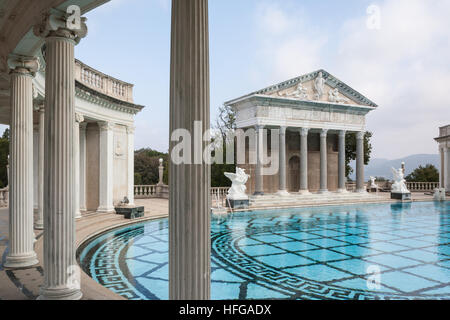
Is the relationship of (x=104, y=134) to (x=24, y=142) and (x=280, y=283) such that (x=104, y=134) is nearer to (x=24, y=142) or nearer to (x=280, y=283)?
(x=24, y=142)

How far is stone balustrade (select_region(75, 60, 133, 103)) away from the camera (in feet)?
47.9

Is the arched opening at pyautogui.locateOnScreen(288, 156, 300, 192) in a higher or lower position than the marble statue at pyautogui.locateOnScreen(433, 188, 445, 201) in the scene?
higher

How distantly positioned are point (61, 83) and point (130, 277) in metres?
4.74

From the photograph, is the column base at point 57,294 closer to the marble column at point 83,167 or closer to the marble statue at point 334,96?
the marble column at point 83,167

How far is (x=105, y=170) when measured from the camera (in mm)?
16406

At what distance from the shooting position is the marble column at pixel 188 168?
3.33m

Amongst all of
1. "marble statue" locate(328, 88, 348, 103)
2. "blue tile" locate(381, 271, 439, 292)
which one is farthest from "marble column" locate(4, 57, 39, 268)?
"marble statue" locate(328, 88, 348, 103)

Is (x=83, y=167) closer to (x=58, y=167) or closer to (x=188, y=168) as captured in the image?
(x=58, y=167)

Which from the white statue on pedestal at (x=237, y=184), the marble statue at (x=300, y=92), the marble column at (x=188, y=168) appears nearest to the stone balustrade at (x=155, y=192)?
the white statue on pedestal at (x=237, y=184)

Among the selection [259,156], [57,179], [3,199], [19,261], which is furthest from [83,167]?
[259,156]

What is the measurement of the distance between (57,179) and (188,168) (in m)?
2.76

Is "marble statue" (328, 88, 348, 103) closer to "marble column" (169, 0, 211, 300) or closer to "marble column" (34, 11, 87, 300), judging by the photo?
"marble column" (34, 11, 87, 300)
